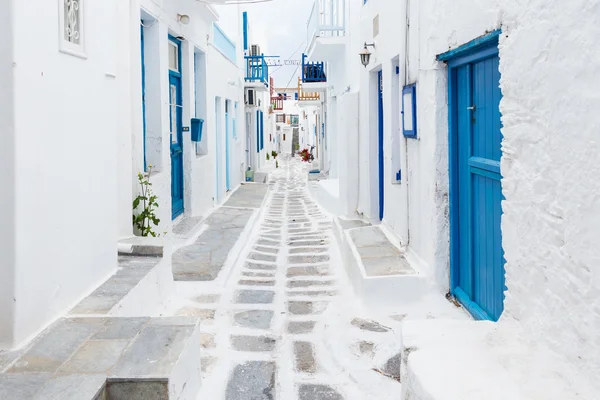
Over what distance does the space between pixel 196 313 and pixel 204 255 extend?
1.96 meters

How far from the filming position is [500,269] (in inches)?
151

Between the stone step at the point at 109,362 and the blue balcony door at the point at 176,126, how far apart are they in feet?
17.2

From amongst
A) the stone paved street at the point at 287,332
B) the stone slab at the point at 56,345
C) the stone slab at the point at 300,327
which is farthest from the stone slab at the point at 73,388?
the stone slab at the point at 300,327

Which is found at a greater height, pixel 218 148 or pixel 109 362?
pixel 218 148

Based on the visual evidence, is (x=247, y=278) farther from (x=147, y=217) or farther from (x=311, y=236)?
(x=311, y=236)

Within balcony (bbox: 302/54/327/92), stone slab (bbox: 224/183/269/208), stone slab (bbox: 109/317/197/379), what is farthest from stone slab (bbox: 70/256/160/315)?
balcony (bbox: 302/54/327/92)

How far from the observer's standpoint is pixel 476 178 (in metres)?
4.27

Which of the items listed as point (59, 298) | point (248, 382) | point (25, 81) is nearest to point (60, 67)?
point (25, 81)

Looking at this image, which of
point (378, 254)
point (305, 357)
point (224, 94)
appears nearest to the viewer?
point (305, 357)

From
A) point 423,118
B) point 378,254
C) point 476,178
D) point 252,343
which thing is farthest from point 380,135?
point 252,343

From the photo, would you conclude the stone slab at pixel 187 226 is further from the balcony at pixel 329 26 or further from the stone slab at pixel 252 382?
the balcony at pixel 329 26

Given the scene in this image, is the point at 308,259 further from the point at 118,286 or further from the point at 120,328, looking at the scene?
the point at 120,328

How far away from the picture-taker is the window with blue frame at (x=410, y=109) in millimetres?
5461

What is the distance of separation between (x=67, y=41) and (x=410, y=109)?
9.93 ft
